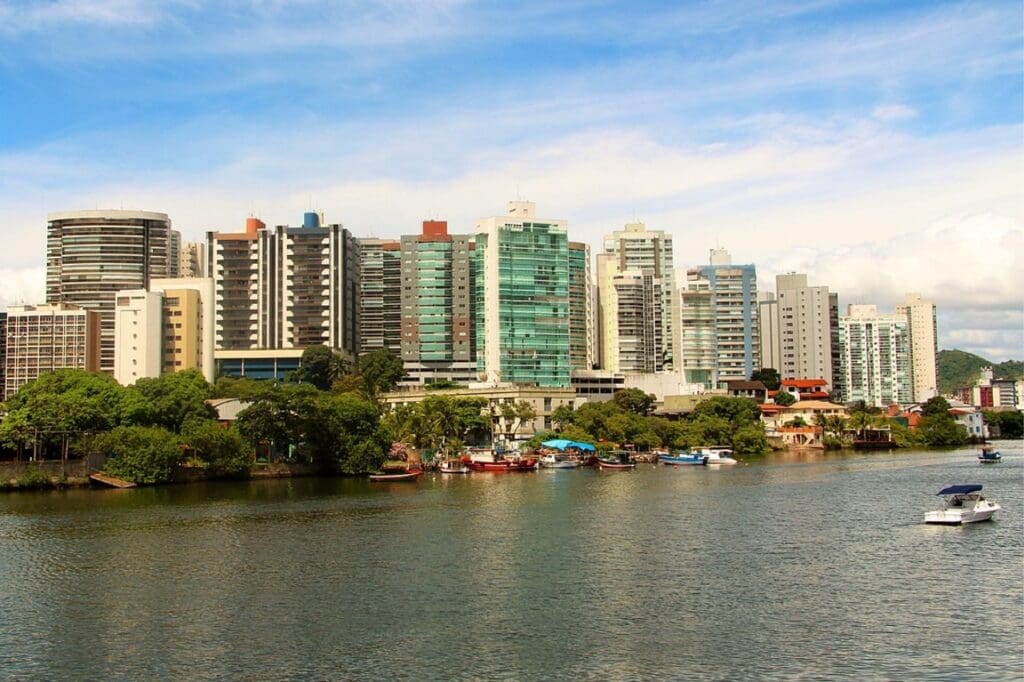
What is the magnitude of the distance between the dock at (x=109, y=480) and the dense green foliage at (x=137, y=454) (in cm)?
42

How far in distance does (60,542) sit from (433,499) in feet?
83.2

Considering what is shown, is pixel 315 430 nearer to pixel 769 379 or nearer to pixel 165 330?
pixel 165 330

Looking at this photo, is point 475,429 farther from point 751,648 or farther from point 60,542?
point 751,648

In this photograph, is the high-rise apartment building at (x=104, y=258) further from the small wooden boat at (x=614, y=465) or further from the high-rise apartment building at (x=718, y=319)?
the small wooden boat at (x=614, y=465)

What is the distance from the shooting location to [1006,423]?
7279 inches

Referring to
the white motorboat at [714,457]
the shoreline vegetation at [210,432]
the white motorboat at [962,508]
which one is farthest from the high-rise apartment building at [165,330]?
the white motorboat at [962,508]

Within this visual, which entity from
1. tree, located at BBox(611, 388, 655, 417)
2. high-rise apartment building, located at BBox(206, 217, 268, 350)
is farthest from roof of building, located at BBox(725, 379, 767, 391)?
high-rise apartment building, located at BBox(206, 217, 268, 350)

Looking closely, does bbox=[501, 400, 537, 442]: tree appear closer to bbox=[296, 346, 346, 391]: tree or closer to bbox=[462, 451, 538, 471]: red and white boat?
bbox=[462, 451, 538, 471]: red and white boat

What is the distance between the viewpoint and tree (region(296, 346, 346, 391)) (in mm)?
150625

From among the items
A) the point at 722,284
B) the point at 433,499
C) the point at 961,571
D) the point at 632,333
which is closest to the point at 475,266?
the point at 632,333

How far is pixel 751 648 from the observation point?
29.4 m

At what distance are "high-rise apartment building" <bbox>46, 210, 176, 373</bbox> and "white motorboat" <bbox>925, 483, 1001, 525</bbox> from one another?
14810cm

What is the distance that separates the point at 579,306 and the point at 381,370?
3775 cm

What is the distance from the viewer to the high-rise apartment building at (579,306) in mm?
167750
